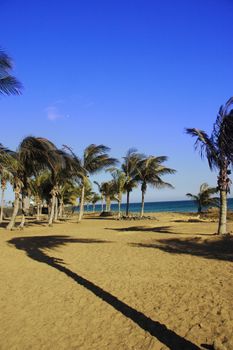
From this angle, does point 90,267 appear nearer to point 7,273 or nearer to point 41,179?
point 7,273

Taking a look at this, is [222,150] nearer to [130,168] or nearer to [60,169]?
[60,169]

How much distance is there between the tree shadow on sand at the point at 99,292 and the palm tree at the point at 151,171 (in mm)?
16728

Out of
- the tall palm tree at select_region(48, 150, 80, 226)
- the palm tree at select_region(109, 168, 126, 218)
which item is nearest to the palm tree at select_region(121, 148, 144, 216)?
the palm tree at select_region(109, 168, 126, 218)

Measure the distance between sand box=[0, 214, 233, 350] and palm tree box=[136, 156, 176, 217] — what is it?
1901 cm

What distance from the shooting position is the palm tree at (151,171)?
32750 mm

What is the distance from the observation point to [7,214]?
4550cm

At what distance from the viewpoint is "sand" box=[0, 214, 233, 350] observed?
579 centimetres

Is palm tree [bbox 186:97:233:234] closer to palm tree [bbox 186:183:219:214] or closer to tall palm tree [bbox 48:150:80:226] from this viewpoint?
tall palm tree [bbox 48:150:80:226]

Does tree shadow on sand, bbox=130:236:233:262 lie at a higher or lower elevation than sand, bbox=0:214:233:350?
higher

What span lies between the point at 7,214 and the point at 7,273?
3638 centimetres

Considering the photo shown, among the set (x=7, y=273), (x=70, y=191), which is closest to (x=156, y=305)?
(x=7, y=273)

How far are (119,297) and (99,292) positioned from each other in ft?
1.97

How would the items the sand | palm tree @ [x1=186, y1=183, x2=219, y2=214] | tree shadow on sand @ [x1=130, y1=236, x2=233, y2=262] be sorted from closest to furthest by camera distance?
the sand
tree shadow on sand @ [x1=130, y1=236, x2=233, y2=262]
palm tree @ [x1=186, y1=183, x2=219, y2=214]

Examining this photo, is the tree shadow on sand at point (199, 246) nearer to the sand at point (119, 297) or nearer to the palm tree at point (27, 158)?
the sand at point (119, 297)
